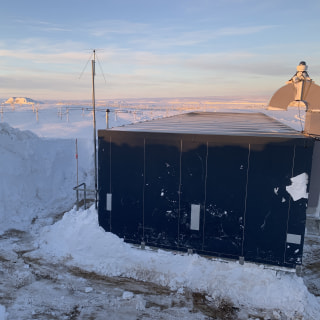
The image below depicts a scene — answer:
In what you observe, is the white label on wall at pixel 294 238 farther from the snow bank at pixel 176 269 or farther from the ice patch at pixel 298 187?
the ice patch at pixel 298 187

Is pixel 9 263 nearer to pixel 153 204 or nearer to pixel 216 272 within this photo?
pixel 153 204

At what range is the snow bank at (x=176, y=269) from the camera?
8930 millimetres

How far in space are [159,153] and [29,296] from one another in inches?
244

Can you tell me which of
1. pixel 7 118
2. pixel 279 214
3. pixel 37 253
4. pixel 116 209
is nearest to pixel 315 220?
pixel 279 214

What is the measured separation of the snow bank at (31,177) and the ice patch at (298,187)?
1161cm

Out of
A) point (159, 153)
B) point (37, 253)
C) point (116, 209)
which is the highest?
point (159, 153)

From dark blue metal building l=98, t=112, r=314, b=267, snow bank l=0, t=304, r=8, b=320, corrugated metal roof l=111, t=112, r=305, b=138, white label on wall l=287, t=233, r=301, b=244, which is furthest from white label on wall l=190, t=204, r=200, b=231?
snow bank l=0, t=304, r=8, b=320

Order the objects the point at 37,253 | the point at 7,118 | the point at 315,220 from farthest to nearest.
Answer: the point at 7,118 < the point at 315,220 < the point at 37,253

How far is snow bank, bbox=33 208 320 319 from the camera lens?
8930 millimetres

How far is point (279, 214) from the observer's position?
33.1ft

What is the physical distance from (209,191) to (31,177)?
11769mm

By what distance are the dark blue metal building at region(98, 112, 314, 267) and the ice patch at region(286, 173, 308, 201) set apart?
1.2 inches

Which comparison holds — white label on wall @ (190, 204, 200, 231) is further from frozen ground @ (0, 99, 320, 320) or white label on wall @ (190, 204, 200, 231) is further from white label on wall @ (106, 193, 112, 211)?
white label on wall @ (106, 193, 112, 211)

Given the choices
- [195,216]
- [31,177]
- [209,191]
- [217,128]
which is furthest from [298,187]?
[31,177]
